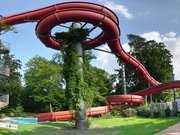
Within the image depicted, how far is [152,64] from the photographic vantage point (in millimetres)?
58125

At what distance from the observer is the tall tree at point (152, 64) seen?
57.7m

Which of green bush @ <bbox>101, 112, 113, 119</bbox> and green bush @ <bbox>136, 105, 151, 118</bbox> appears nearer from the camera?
green bush @ <bbox>136, 105, 151, 118</bbox>

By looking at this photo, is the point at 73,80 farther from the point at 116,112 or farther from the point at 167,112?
the point at 167,112

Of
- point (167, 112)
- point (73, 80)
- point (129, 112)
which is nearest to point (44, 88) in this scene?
point (129, 112)

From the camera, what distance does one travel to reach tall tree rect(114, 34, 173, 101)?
189 ft

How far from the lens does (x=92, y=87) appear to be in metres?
24.3

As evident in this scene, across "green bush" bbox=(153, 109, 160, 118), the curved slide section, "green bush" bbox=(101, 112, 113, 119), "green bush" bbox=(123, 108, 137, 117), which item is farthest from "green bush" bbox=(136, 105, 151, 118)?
the curved slide section

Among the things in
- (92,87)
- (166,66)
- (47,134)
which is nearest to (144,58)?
(166,66)

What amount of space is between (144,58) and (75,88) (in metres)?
39.0

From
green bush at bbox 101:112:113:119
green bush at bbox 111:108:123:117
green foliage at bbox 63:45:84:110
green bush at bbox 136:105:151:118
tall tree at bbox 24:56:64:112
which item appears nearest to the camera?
green foliage at bbox 63:45:84:110

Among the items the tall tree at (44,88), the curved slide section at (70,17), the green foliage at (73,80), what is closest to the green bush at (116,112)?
the curved slide section at (70,17)

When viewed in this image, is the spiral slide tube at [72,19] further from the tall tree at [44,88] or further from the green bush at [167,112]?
the tall tree at [44,88]

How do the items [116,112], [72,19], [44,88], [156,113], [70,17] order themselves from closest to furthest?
[70,17]
[72,19]
[156,113]
[116,112]
[44,88]

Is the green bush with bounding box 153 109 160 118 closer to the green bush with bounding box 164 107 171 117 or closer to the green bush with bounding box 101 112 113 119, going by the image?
the green bush with bounding box 164 107 171 117
